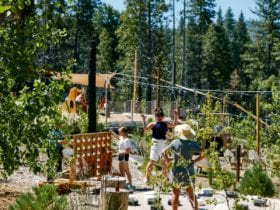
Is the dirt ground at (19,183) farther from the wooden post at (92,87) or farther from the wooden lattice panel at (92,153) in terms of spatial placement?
the wooden post at (92,87)

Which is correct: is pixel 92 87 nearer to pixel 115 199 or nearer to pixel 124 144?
pixel 124 144

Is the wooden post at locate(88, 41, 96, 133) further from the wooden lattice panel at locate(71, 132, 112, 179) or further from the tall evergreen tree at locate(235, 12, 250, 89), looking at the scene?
the tall evergreen tree at locate(235, 12, 250, 89)

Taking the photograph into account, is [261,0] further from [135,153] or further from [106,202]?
[106,202]

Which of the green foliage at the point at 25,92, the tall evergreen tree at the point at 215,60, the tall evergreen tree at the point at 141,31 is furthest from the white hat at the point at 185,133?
the tall evergreen tree at the point at 215,60

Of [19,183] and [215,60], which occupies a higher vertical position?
[215,60]

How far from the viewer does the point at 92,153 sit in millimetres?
10906

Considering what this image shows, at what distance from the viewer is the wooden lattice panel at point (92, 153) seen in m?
10.3

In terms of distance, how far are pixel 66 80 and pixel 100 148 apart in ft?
20.7

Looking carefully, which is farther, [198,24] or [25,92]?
[198,24]

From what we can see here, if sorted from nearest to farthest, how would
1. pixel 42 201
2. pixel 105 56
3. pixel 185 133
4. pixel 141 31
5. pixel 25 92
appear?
pixel 25 92 → pixel 42 201 → pixel 185 133 → pixel 141 31 → pixel 105 56

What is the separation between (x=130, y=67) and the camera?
4884 centimetres

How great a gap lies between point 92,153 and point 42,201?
5126 millimetres

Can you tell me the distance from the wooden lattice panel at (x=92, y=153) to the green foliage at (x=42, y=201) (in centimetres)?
359

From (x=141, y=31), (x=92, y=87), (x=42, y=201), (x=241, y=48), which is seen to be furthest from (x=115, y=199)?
(x=241, y=48)
